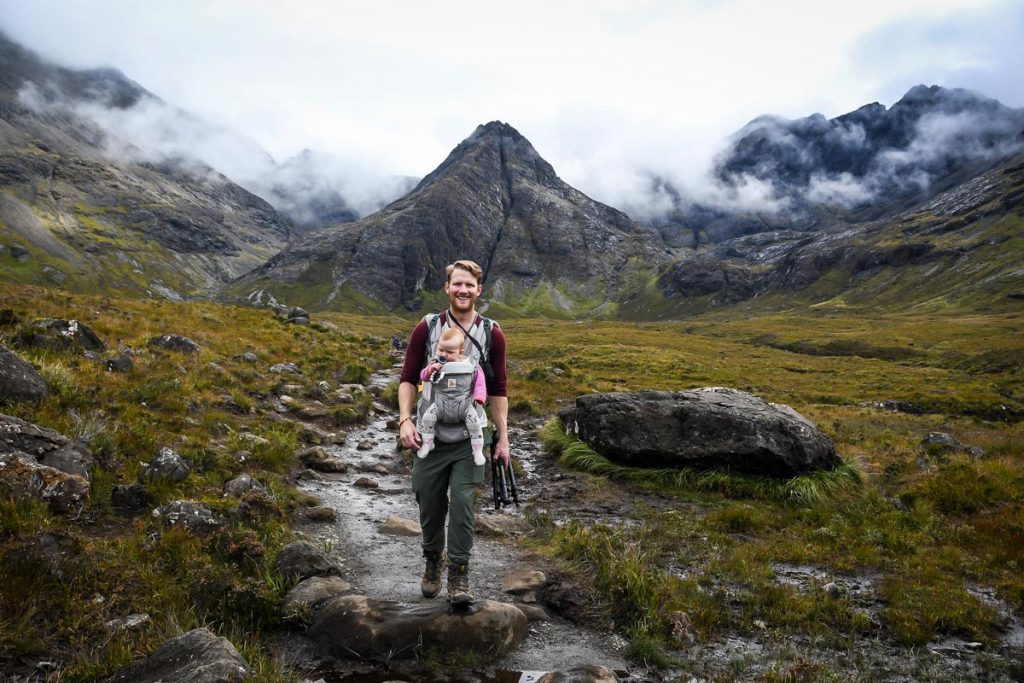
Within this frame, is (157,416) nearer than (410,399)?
No

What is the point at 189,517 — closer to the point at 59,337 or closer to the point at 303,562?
the point at 303,562

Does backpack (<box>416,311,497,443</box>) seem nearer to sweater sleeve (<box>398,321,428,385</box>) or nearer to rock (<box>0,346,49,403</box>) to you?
sweater sleeve (<box>398,321,428,385</box>)

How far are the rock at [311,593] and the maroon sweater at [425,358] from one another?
2.89m

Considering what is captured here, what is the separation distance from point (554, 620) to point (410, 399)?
11.9ft

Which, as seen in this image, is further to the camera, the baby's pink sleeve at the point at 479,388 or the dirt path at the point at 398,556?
the baby's pink sleeve at the point at 479,388

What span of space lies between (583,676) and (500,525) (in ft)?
16.6

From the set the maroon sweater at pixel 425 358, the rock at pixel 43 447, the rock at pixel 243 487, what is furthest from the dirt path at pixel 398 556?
the rock at pixel 43 447

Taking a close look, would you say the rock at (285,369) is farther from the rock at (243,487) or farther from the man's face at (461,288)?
the man's face at (461,288)

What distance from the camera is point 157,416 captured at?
11414 millimetres

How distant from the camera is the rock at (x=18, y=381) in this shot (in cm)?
898

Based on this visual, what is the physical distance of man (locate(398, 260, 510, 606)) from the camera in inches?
256

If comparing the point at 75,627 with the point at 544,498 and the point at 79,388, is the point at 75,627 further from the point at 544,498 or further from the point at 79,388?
the point at 544,498

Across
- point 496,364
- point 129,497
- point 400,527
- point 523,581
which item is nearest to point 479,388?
point 496,364

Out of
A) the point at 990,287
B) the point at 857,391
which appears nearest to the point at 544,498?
the point at 857,391
